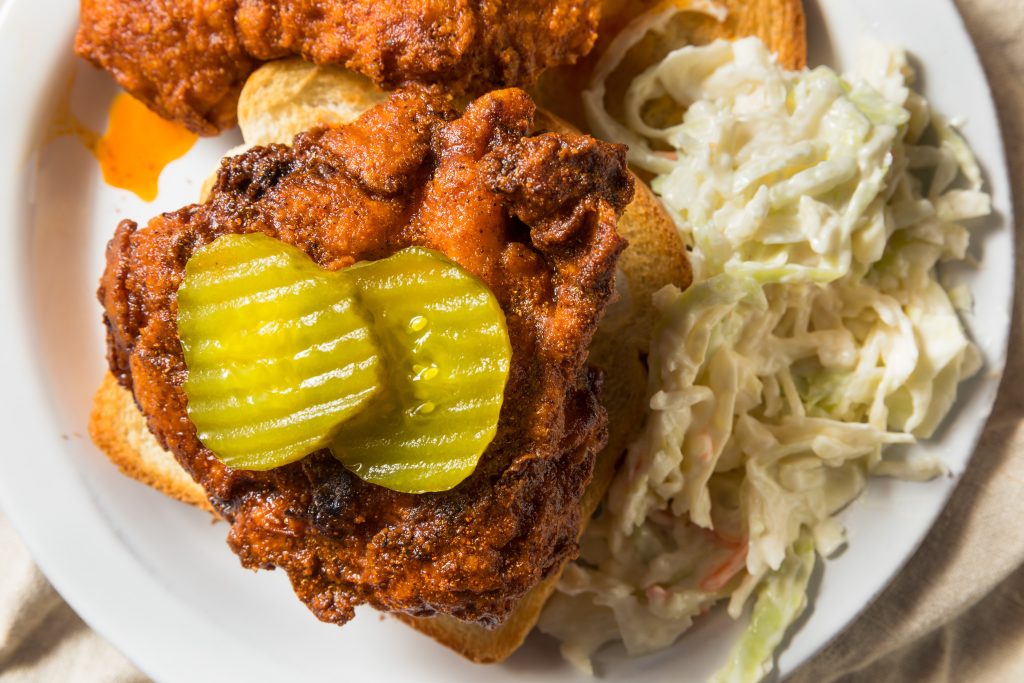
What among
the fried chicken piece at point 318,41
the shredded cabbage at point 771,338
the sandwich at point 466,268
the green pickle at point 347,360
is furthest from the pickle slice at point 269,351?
the shredded cabbage at point 771,338

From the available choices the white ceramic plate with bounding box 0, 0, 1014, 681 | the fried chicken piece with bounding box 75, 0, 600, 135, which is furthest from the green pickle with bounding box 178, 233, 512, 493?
the white ceramic plate with bounding box 0, 0, 1014, 681

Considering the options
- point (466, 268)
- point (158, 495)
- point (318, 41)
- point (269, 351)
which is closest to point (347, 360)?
point (269, 351)

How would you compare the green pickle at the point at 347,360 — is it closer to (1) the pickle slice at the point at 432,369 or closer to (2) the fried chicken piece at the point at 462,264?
(1) the pickle slice at the point at 432,369

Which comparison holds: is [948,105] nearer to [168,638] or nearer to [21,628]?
[168,638]

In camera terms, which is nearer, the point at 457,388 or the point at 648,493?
the point at 457,388

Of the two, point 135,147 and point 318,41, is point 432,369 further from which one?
point 135,147

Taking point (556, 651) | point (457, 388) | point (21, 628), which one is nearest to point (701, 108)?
point (457, 388)
